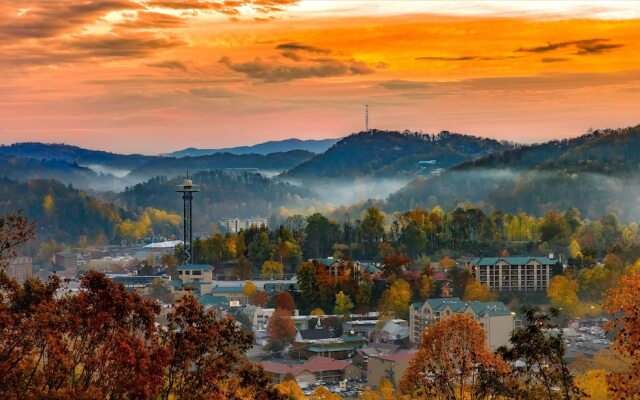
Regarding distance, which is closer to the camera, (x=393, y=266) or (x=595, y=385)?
(x=595, y=385)

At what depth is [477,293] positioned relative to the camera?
50.6 meters

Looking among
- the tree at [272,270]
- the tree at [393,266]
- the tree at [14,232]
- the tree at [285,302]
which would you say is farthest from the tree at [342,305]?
the tree at [14,232]

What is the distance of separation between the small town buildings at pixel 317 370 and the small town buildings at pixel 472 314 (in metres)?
4.12

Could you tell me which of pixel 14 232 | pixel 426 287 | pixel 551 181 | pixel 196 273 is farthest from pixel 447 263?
pixel 14 232

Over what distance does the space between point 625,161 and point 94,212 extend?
4885 centimetres

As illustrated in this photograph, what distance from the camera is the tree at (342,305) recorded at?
1999 inches

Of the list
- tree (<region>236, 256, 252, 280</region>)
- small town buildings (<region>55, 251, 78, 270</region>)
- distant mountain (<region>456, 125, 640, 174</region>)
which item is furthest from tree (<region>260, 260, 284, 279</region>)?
distant mountain (<region>456, 125, 640, 174</region>)

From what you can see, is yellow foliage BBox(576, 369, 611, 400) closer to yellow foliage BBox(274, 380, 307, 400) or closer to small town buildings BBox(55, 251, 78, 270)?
yellow foliage BBox(274, 380, 307, 400)

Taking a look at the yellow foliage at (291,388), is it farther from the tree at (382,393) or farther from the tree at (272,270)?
the tree at (272,270)

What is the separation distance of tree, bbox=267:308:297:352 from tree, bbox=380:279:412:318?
5.04 metres

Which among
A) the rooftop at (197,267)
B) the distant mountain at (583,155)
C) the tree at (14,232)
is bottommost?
the rooftop at (197,267)

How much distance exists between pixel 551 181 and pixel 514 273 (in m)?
44.2

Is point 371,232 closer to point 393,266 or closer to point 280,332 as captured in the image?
point 393,266

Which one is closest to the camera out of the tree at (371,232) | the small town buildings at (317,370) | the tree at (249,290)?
the small town buildings at (317,370)
